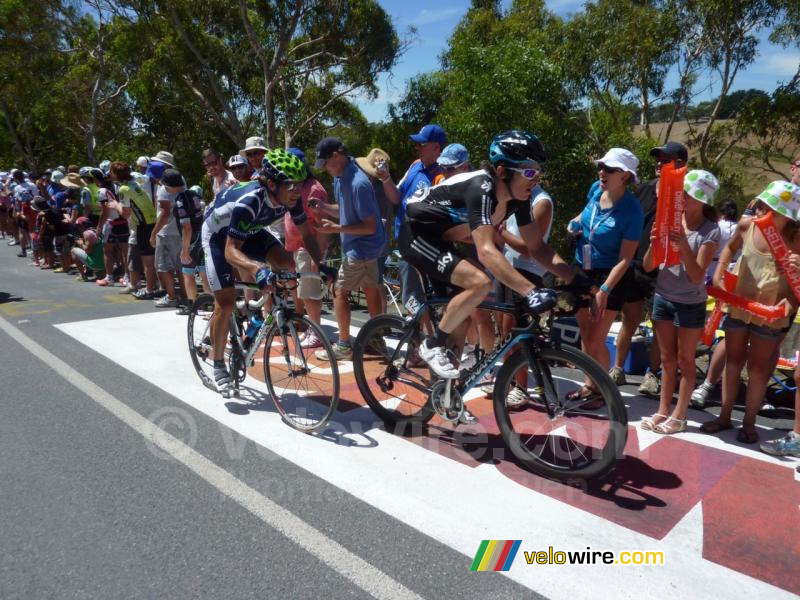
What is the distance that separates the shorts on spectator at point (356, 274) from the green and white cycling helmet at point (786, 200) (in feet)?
11.2

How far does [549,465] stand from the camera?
3.50m

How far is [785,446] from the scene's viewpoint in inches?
152

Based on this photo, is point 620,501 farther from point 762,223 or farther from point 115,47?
point 115,47

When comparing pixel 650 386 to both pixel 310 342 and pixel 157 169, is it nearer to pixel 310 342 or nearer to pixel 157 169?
pixel 310 342

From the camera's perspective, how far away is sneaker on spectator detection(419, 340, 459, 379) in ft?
12.2

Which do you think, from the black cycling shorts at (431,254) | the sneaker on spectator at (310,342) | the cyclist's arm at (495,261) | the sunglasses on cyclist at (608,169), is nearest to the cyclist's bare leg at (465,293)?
the black cycling shorts at (431,254)

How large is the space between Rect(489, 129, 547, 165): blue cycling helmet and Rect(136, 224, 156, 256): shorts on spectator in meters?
7.24

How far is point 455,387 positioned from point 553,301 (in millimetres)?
985

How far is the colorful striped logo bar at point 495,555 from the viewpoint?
2.74 meters

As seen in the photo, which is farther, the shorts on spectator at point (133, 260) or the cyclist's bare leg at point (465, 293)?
the shorts on spectator at point (133, 260)

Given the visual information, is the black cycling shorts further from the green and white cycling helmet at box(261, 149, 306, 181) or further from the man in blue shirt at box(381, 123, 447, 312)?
the man in blue shirt at box(381, 123, 447, 312)

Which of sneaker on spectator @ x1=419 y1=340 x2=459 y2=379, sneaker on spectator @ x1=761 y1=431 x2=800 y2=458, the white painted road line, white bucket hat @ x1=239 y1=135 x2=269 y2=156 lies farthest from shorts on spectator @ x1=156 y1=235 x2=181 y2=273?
sneaker on spectator @ x1=761 y1=431 x2=800 y2=458

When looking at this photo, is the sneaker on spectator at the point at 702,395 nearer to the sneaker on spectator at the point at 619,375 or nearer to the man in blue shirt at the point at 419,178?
the sneaker on spectator at the point at 619,375

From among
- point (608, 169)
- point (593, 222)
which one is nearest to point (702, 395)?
point (593, 222)
